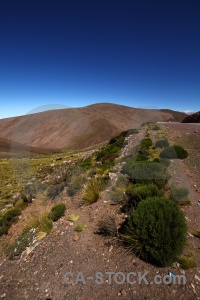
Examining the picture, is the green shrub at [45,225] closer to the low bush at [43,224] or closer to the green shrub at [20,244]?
the low bush at [43,224]

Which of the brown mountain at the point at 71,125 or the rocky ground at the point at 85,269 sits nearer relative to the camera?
the rocky ground at the point at 85,269

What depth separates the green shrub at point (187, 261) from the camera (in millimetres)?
4645

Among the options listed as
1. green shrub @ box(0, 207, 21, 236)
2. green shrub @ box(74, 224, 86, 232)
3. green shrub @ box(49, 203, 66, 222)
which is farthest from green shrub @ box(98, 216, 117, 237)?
green shrub @ box(0, 207, 21, 236)

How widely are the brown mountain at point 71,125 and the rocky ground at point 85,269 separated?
79119 mm

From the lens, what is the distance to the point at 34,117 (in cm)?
13162

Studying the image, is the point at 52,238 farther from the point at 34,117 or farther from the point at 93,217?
the point at 34,117

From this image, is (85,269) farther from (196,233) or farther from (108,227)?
(196,233)

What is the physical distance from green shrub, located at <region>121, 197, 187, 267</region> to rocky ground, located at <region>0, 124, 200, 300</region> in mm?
293

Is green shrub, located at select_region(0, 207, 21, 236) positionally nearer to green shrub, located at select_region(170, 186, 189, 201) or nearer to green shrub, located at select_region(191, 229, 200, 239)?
green shrub, located at select_region(170, 186, 189, 201)

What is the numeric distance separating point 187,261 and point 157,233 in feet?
3.20

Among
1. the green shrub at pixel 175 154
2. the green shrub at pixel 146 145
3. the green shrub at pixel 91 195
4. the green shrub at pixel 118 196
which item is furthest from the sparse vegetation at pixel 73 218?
the green shrub at pixel 146 145

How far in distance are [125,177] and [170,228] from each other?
17.9ft

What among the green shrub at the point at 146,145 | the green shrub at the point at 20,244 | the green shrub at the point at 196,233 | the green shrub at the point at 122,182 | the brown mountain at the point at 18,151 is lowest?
the brown mountain at the point at 18,151

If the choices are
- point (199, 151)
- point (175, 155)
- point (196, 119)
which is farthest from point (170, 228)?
point (196, 119)
